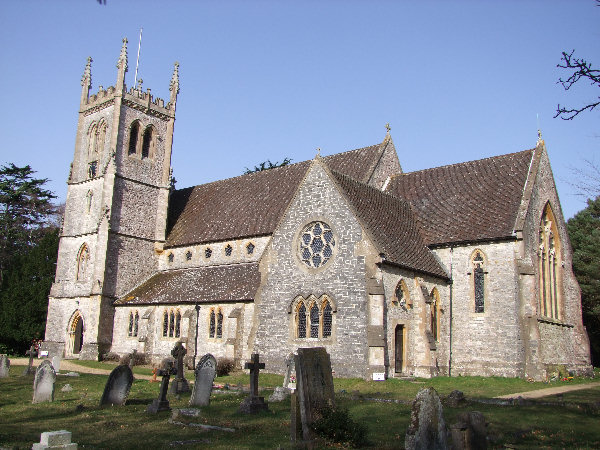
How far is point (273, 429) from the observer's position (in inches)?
509

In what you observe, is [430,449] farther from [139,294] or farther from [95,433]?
[139,294]

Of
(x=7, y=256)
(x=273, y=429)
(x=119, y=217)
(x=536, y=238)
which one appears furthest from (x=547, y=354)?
(x=7, y=256)

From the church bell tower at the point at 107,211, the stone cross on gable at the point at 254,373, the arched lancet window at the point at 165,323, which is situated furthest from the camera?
the church bell tower at the point at 107,211

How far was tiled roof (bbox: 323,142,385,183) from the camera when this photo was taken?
105 feet

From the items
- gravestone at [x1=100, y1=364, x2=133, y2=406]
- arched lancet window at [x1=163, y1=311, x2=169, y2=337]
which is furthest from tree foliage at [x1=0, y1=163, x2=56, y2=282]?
gravestone at [x1=100, y1=364, x2=133, y2=406]

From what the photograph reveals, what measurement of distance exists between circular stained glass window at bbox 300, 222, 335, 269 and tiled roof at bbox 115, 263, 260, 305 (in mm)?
5032

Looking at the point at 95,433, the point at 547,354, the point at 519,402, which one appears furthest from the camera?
the point at 547,354

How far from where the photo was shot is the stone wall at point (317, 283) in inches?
902

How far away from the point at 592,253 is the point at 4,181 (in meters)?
52.8

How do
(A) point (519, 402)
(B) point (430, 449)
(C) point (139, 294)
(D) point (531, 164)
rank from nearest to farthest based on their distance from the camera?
(B) point (430, 449) < (A) point (519, 402) < (D) point (531, 164) < (C) point (139, 294)

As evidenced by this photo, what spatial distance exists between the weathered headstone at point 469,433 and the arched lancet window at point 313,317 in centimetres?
1487

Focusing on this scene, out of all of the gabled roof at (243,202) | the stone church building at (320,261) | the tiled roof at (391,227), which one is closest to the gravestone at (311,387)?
the stone church building at (320,261)

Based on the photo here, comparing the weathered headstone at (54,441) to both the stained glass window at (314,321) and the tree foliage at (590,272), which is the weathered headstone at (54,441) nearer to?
the stained glass window at (314,321)

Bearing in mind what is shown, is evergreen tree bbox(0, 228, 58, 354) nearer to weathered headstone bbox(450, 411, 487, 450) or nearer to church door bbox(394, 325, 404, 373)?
church door bbox(394, 325, 404, 373)
